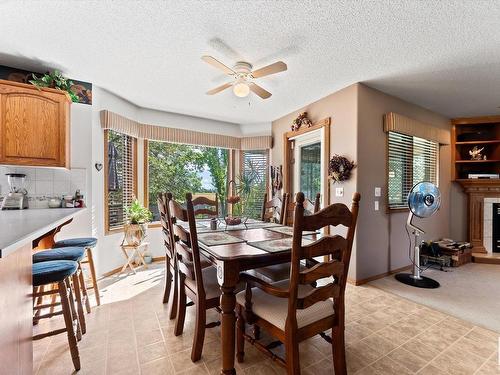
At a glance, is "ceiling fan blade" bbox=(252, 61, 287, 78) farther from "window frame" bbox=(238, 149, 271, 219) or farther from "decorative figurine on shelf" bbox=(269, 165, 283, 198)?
"window frame" bbox=(238, 149, 271, 219)

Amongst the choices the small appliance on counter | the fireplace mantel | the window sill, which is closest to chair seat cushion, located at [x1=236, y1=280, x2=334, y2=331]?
the window sill

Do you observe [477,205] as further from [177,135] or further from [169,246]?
[177,135]

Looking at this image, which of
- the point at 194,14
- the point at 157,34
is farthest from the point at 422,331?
the point at 157,34

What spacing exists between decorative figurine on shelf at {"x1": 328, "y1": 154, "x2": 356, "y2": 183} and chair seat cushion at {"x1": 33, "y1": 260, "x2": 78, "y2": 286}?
9.18ft

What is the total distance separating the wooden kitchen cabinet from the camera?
2.38 m

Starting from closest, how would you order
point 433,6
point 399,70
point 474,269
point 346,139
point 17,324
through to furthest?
point 17,324 < point 433,6 < point 399,70 < point 346,139 < point 474,269

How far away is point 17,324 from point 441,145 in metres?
5.50

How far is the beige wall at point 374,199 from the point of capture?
9.75ft

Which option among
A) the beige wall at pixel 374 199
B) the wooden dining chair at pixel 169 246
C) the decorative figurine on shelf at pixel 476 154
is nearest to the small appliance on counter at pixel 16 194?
the wooden dining chair at pixel 169 246

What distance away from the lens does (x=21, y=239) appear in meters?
0.93

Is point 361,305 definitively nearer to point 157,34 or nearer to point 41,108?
point 157,34

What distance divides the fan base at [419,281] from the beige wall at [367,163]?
20 cm

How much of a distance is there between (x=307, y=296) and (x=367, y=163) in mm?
2341

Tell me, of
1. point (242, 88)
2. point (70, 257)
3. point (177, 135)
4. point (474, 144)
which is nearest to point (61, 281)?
point (70, 257)
